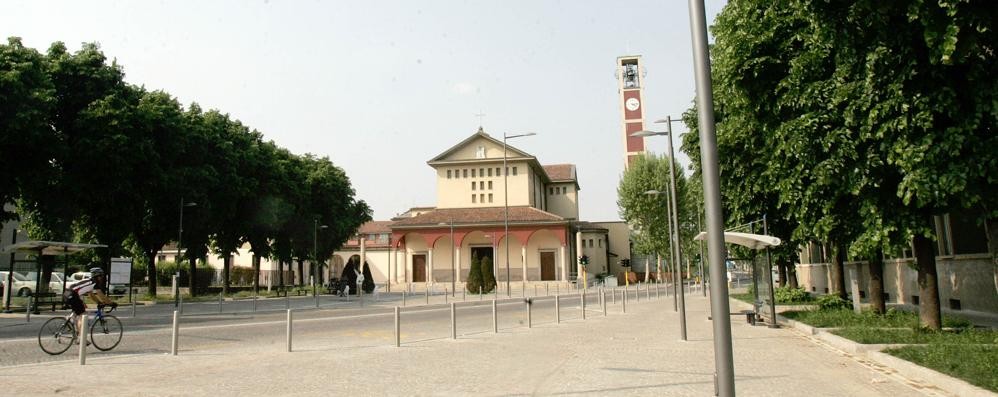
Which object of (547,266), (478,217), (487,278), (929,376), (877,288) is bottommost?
(929,376)

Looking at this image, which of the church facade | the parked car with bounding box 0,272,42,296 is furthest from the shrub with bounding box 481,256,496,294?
the parked car with bounding box 0,272,42,296

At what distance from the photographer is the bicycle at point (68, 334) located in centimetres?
1239

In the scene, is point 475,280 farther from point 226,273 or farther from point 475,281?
point 226,273

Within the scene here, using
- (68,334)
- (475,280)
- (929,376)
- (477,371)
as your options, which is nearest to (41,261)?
(68,334)

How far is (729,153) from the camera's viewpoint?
63.4 feet

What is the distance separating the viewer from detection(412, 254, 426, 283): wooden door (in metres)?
66.8

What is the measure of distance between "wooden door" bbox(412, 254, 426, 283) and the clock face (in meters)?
42.6

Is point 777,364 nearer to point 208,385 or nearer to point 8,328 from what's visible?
point 208,385

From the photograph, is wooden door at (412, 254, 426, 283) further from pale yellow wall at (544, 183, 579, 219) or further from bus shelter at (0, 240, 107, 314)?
bus shelter at (0, 240, 107, 314)

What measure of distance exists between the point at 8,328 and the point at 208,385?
1428 centimetres

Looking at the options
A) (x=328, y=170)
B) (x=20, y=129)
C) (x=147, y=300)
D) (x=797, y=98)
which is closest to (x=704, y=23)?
(x=797, y=98)

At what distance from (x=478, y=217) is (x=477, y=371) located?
5319 centimetres

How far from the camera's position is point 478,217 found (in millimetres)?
62969

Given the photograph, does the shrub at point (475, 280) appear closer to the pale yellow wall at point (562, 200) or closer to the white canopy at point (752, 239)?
the white canopy at point (752, 239)
